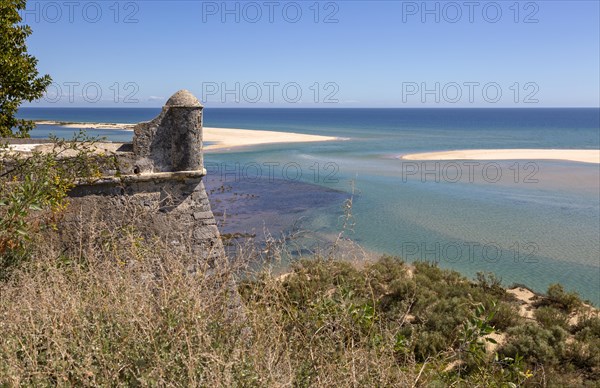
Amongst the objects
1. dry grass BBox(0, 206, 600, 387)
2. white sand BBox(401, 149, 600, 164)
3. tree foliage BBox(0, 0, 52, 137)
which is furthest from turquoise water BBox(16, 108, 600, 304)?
tree foliage BBox(0, 0, 52, 137)

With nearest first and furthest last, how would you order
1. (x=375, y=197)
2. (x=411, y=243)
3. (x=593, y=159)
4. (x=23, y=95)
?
(x=23, y=95) < (x=411, y=243) < (x=375, y=197) < (x=593, y=159)

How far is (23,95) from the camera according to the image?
923cm

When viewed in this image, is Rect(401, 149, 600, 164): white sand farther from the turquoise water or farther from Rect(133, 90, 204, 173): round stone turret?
Rect(133, 90, 204, 173): round stone turret

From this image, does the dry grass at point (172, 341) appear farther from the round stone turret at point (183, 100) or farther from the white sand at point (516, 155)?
the white sand at point (516, 155)

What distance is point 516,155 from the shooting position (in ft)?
145

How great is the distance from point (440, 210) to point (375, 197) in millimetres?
4024

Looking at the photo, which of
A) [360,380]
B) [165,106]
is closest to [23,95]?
[165,106]

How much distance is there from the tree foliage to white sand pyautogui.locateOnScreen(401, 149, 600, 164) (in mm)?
36973

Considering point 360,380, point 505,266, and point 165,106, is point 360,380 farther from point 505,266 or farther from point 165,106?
point 505,266

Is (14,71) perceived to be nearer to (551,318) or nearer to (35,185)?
(35,185)

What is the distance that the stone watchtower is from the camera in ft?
24.3

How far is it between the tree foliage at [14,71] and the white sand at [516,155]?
37.0m

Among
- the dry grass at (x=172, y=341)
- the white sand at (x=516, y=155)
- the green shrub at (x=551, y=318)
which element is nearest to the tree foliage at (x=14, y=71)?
the dry grass at (x=172, y=341)

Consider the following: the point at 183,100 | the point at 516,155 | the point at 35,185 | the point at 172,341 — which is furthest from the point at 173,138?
the point at 516,155
